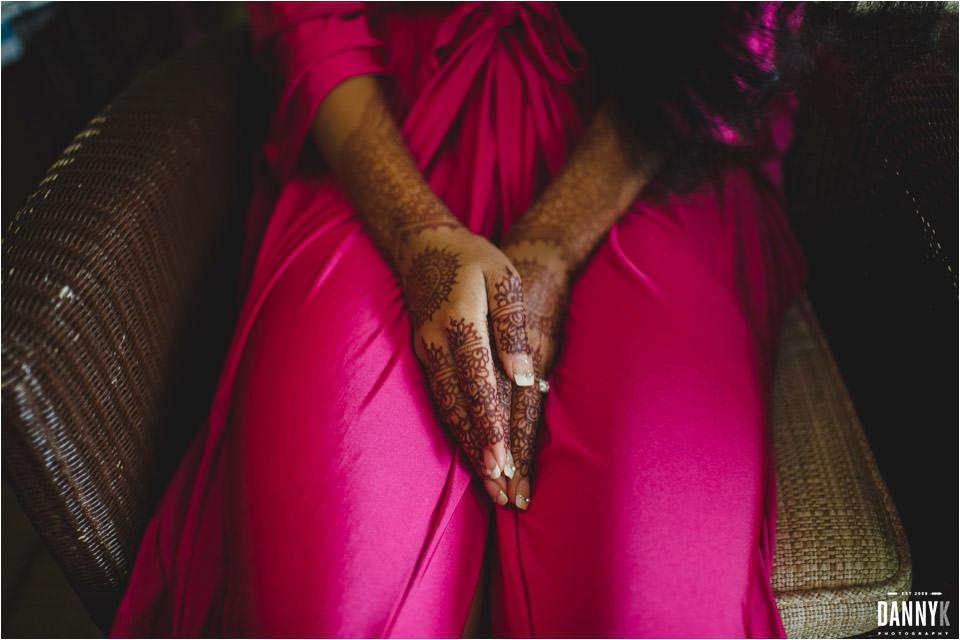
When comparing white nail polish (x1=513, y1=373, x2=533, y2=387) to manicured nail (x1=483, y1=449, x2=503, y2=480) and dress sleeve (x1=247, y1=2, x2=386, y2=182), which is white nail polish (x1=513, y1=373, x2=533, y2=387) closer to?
manicured nail (x1=483, y1=449, x2=503, y2=480)

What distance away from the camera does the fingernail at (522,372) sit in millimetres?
608

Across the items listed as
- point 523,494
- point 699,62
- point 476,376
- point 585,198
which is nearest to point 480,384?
point 476,376

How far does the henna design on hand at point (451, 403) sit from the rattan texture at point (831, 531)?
305 mm

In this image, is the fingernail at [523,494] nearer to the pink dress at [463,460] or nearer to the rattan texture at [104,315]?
the pink dress at [463,460]

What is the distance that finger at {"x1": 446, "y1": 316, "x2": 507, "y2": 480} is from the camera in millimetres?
579

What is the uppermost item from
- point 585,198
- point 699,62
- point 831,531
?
point 699,62

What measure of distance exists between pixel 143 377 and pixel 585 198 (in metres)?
0.51

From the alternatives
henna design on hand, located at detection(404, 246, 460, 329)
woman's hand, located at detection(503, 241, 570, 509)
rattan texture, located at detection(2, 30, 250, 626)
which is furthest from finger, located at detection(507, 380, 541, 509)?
rattan texture, located at detection(2, 30, 250, 626)

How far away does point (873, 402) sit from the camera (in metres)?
0.74

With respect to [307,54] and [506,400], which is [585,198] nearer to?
[506,400]

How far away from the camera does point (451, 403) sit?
0.60 meters

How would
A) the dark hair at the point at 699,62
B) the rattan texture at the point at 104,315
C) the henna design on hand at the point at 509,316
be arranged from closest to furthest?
the rattan texture at the point at 104,315
the henna design on hand at the point at 509,316
the dark hair at the point at 699,62

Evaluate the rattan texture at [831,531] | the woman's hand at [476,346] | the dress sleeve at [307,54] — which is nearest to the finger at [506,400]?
the woman's hand at [476,346]

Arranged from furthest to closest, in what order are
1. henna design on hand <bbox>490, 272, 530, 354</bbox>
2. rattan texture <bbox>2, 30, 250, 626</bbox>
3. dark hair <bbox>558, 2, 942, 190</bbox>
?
dark hair <bbox>558, 2, 942, 190</bbox> → henna design on hand <bbox>490, 272, 530, 354</bbox> → rattan texture <bbox>2, 30, 250, 626</bbox>
